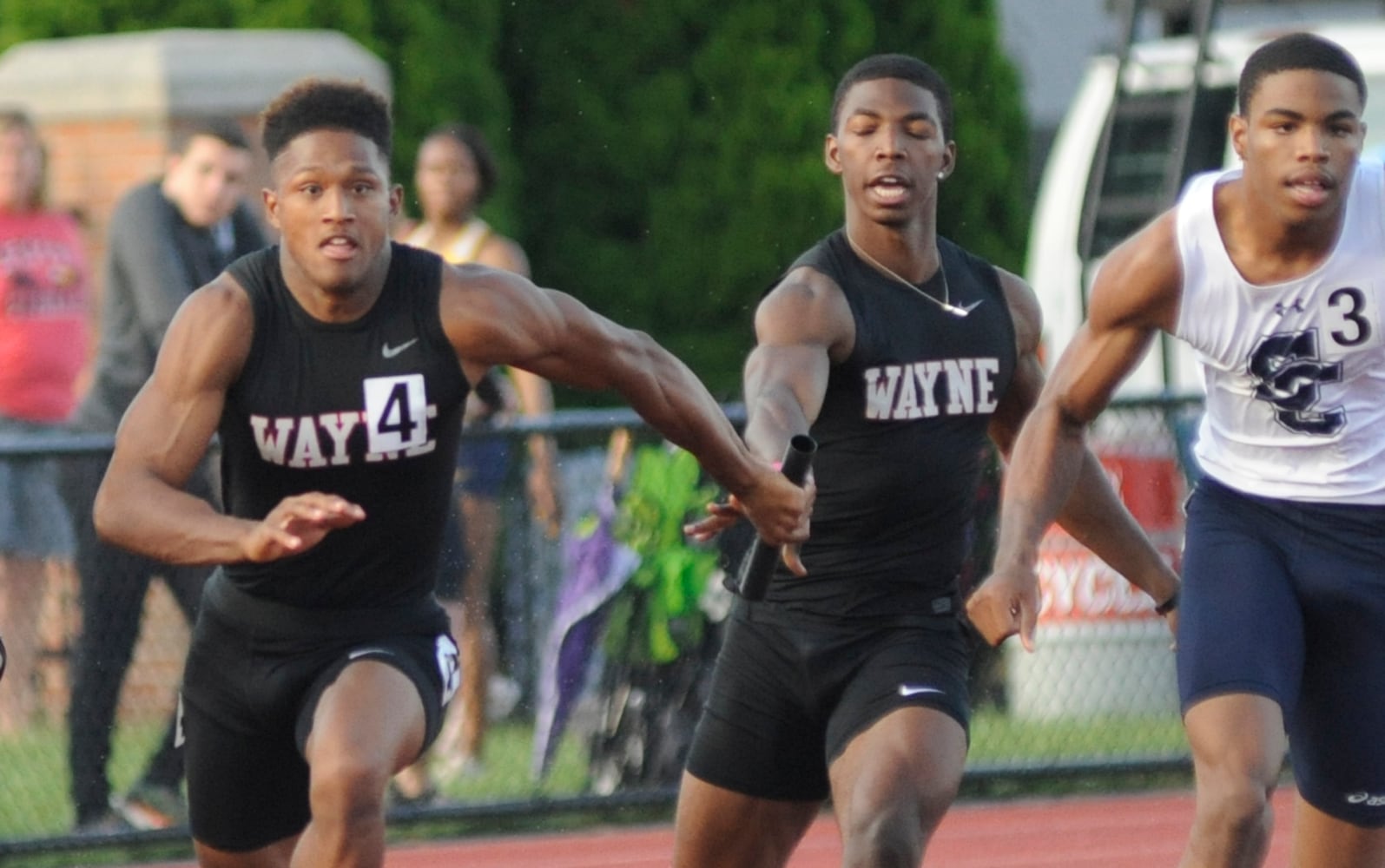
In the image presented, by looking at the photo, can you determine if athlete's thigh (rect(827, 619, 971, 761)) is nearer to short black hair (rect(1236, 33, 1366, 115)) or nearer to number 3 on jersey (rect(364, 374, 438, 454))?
number 3 on jersey (rect(364, 374, 438, 454))

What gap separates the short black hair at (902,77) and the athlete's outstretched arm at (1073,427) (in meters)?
0.70

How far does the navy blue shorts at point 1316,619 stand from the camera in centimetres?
608

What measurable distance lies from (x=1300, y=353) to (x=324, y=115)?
2.19m

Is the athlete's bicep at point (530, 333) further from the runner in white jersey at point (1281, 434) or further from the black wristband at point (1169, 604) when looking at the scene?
the black wristband at point (1169, 604)

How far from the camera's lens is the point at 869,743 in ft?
20.5

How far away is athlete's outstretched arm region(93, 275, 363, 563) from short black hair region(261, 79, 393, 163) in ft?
1.18

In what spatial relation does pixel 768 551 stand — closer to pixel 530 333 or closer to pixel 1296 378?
pixel 530 333

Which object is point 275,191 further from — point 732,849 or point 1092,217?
point 1092,217

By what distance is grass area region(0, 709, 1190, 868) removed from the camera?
375 inches

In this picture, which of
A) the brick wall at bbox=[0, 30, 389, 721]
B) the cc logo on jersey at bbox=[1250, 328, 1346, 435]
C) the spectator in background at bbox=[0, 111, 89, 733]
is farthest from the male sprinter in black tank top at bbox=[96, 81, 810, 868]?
the brick wall at bbox=[0, 30, 389, 721]

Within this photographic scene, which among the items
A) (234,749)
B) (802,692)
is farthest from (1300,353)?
(234,749)

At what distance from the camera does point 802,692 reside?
21.2 ft

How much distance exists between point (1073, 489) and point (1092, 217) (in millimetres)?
5736

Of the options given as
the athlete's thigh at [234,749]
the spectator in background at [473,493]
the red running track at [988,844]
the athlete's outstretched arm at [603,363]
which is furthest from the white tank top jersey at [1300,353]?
the spectator in background at [473,493]
